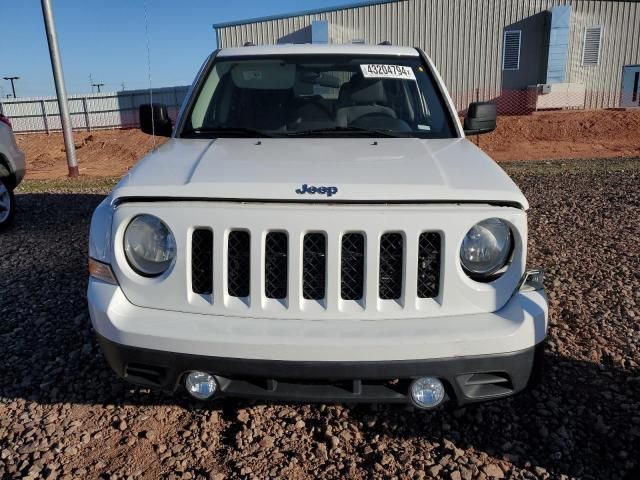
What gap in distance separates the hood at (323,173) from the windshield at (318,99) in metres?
0.40

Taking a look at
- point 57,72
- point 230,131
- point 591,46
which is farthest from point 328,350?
point 591,46

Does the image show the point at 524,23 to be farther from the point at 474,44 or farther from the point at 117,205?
the point at 117,205

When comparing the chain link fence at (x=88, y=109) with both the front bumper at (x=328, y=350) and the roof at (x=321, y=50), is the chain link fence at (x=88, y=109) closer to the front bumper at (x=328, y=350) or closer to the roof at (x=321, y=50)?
the roof at (x=321, y=50)

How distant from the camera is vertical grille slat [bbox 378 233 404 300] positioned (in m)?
2.06

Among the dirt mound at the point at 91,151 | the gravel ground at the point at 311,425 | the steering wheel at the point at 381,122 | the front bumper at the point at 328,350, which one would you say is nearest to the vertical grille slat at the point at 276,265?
the front bumper at the point at 328,350

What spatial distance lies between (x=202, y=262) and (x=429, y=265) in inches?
35.4

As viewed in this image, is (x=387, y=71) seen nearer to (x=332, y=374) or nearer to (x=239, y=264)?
(x=239, y=264)

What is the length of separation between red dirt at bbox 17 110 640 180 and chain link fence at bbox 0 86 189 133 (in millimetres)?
2706

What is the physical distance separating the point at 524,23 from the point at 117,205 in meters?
24.8

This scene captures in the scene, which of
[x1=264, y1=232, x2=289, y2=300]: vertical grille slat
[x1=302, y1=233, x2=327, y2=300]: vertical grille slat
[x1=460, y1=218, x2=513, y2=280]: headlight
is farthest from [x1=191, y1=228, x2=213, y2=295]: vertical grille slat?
[x1=460, y1=218, x2=513, y2=280]: headlight

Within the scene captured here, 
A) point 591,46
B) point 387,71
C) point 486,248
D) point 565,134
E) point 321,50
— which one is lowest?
point 565,134

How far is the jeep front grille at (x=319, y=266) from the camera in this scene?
2.01m

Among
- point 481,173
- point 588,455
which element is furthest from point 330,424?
point 481,173

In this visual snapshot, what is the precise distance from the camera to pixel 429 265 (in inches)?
81.7
